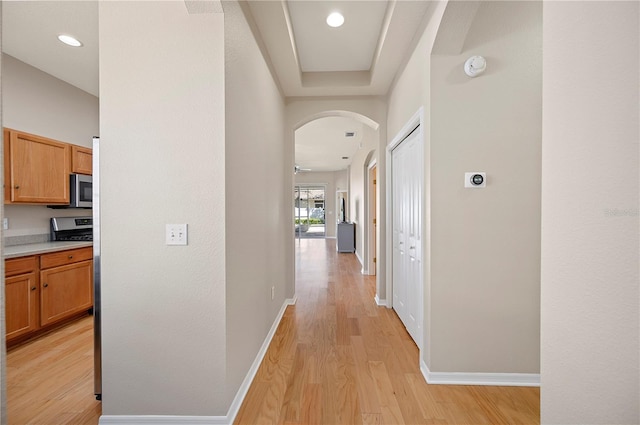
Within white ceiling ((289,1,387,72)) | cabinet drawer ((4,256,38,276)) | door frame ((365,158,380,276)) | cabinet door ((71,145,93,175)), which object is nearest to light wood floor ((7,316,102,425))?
cabinet drawer ((4,256,38,276))

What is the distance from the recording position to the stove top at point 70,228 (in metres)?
3.20

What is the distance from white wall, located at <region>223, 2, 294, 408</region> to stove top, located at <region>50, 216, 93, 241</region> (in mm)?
2457

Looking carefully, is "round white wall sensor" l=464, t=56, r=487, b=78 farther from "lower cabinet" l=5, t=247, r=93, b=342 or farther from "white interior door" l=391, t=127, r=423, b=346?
"lower cabinet" l=5, t=247, r=93, b=342

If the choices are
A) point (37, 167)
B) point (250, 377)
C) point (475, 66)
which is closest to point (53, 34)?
point (37, 167)

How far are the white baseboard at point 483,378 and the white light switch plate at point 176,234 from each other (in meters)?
1.94

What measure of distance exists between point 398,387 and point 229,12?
2699mm

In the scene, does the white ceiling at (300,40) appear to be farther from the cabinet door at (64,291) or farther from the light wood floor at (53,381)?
the light wood floor at (53,381)

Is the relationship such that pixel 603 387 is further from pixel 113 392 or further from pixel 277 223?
pixel 277 223

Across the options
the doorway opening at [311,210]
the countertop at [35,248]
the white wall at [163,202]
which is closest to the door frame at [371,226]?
the white wall at [163,202]

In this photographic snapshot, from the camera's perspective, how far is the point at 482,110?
192 centimetres

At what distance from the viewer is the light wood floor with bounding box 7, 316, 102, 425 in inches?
66.3

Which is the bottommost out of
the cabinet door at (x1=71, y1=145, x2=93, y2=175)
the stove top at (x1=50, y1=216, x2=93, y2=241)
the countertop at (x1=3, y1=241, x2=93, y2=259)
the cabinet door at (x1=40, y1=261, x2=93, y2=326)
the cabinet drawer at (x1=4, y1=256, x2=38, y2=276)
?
the cabinet door at (x1=40, y1=261, x2=93, y2=326)

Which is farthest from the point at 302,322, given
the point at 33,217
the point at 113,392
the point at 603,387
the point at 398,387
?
the point at 33,217

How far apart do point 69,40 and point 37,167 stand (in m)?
1.34
